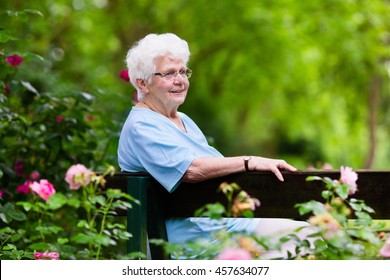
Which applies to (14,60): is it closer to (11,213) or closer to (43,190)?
(11,213)

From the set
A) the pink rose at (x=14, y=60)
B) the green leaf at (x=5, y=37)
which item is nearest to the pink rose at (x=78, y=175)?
the green leaf at (x=5, y=37)

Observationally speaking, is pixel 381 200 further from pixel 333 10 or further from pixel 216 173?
pixel 333 10

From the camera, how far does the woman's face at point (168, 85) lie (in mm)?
3926

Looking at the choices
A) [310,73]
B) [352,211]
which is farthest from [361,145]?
Answer: [352,211]

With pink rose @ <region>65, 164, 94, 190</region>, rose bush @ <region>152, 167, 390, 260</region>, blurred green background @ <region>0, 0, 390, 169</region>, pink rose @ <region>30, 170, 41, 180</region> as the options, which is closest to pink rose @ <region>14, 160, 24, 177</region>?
pink rose @ <region>30, 170, 41, 180</region>

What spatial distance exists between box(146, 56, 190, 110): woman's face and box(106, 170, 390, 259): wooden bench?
564 mm

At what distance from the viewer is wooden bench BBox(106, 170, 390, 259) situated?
125 inches

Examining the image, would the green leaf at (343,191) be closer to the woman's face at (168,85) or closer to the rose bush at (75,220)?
the rose bush at (75,220)

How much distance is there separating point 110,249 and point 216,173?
1.65 meters

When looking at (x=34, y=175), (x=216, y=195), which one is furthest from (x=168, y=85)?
(x=34, y=175)

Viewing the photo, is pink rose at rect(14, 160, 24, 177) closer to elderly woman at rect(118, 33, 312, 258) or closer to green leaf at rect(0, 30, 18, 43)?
green leaf at rect(0, 30, 18, 43)

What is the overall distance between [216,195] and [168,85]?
0.73 metres

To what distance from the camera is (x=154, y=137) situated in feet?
11.9

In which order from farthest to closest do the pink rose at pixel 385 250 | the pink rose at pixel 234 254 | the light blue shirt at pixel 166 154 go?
the light blue shirt at pixel 166 154 < the pink rose at pixel 385 250 < the pink rose at pixel 234 254
